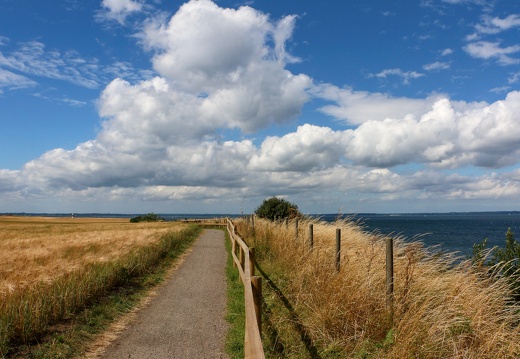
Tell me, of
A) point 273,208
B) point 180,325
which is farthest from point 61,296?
point 273,208

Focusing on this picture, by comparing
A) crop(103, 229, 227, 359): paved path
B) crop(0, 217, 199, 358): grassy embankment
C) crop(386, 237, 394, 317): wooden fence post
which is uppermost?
crop(386, 237, 394, 317): wooden fence post

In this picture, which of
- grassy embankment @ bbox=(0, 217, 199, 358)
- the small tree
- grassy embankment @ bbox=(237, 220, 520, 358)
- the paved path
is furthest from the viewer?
the small tree

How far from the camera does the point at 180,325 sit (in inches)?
309

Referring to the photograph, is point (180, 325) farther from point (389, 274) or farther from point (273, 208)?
point (273, 208)

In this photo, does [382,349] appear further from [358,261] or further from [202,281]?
[202,281]

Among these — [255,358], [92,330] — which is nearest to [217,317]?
[92,330]

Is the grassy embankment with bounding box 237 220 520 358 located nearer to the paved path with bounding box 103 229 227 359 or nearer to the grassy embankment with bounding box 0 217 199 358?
the paved path with bounding box 103 229 227 359

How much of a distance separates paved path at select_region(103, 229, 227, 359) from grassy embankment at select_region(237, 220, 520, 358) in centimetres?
99

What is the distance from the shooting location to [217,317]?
845cm

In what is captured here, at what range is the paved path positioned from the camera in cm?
639

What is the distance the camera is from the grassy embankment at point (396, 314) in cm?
548

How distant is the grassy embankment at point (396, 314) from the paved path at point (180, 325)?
0.99m

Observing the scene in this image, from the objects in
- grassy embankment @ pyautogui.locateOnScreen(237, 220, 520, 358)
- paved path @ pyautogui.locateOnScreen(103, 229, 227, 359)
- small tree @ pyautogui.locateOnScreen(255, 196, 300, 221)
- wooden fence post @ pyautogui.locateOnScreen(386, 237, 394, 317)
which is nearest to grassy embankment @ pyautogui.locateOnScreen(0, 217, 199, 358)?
paved path @ pyautogui.locateOnScreen(103, 229, 227, 359)

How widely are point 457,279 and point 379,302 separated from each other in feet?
4.60
